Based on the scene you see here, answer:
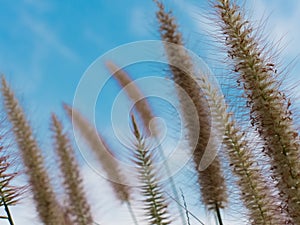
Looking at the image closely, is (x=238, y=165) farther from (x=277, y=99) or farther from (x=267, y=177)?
(x=277, y=99)

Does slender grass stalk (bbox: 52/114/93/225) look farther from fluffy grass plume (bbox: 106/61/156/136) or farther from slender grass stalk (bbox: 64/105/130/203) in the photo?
fluffy grass plume (bbox: 106/61/156/136)

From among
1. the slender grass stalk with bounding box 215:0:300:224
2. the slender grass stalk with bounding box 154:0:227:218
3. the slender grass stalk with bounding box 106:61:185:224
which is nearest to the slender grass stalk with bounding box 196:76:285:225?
the slender grass stalk with bounding box 215:0:300:224

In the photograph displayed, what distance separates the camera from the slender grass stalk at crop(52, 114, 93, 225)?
6.22 meters

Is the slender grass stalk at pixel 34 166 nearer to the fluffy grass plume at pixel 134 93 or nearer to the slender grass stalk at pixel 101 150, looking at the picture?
the slender grass stalk at pixel 101 150

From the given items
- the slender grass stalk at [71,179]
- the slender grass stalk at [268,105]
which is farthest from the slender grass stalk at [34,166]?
the slender grass stalk at [268,105]

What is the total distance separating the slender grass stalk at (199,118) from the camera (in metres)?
5.18

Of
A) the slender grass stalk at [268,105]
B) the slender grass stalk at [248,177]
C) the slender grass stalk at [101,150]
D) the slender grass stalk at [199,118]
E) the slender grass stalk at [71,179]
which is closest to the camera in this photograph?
the slender grass stalk at [268,105]

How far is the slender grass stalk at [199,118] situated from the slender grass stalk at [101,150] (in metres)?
1.38

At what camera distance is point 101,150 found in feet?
22.6

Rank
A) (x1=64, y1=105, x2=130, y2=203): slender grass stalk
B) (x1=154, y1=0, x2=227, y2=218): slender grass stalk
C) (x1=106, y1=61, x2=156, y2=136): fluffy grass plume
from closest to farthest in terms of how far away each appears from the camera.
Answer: (x1=154, y1=0, x2=227, y2=218): slender grass stalk → (x1=106, y1=61, x2=156, y2=136): fluffy grass plume → (x1=64, y1=105, x2=130, y2=203): slender grass stalk

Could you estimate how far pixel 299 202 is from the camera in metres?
3.66

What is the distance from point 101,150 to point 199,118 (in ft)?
6.71

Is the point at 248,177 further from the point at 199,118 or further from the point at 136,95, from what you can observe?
the point at 136,95

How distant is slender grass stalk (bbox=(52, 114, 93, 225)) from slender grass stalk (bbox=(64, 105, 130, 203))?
9.5 inches
